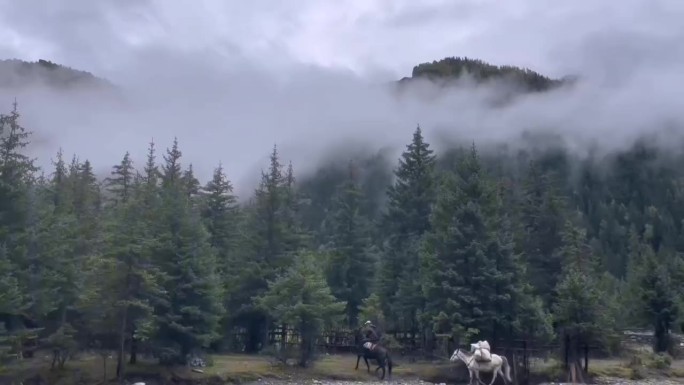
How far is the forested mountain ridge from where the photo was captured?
30.8 meters

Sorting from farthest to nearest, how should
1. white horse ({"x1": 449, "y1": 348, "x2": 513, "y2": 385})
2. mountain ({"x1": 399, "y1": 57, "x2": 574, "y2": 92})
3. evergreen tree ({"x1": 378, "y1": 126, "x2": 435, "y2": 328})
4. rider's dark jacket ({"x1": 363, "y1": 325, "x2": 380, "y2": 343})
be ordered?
mountain ({"x1": 399, "y1": 57, "x2": 574, "y2": 92}), evergreen tree ({"x1": 378, "y1": 126, "x2": 435, "y2": 328}), rider's dark jacket ({"x1": 363, "y1": 325, "x2": 380, "y2": 343}), white horse ({"x1": 449, "y1": 348, "x2": 513, "y2": 385})

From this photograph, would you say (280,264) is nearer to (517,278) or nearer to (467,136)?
(517,278)

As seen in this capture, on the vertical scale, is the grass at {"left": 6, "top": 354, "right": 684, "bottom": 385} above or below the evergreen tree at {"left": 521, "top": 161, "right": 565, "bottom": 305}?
below

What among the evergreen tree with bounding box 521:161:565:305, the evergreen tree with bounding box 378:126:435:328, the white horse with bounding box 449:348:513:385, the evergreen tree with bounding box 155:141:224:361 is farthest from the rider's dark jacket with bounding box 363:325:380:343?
the evergreen tree with bounding box 521:161:565:305

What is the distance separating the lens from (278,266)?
148 feet

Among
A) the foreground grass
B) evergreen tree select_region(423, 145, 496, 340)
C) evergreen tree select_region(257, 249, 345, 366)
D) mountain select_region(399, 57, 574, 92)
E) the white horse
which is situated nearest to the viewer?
the white horse

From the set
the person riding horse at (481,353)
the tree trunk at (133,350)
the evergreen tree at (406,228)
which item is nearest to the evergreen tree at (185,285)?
the tree trunk at (133,350)

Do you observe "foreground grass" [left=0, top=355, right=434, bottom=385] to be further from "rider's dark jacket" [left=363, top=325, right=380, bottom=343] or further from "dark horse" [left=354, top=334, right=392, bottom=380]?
"rider's dark jacket" [left=363, top=325, right=380, bottom=343]

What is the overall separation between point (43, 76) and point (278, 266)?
122411 millimetres

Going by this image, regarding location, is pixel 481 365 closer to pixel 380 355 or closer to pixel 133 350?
pixel 380 355

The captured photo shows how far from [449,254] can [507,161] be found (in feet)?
269

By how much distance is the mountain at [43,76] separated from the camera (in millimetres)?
139375

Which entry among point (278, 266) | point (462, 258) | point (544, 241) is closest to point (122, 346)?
point (278, 266)

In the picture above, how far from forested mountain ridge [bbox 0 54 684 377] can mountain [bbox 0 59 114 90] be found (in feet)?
303
